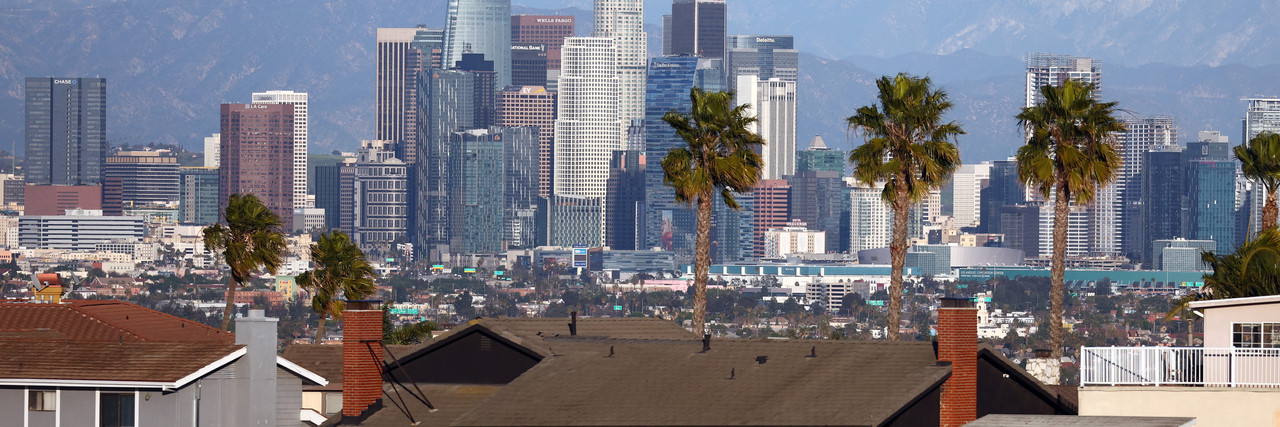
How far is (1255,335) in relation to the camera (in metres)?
40.0

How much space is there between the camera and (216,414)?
45969 millimetres

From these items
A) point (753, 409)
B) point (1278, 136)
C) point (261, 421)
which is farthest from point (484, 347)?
point (1278, 136)

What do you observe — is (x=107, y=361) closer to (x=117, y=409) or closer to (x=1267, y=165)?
(x=117, y=409)

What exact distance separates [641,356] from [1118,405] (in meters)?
9.35

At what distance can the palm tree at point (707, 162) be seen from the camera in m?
63.8

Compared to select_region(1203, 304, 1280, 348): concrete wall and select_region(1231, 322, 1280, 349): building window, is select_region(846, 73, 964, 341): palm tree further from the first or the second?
select_region(1231, 322, 1280, 349): building window

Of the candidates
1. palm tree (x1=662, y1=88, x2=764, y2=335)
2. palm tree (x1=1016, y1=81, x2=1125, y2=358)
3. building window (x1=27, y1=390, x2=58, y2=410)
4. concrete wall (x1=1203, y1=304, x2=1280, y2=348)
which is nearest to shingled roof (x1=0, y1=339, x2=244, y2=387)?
building window (x1=27, y1=390, x2=58, y2=410)

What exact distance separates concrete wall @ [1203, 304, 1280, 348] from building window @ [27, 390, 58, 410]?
23.1 m

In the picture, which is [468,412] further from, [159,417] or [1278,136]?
[1278,136]

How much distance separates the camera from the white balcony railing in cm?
3797

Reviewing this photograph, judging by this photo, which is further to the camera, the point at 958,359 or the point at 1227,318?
the point at 1227,318

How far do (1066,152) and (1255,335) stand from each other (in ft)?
62.9

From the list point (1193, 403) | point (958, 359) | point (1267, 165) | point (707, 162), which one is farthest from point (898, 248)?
point (1193, 403)

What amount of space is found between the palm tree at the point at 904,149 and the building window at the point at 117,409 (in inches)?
974
